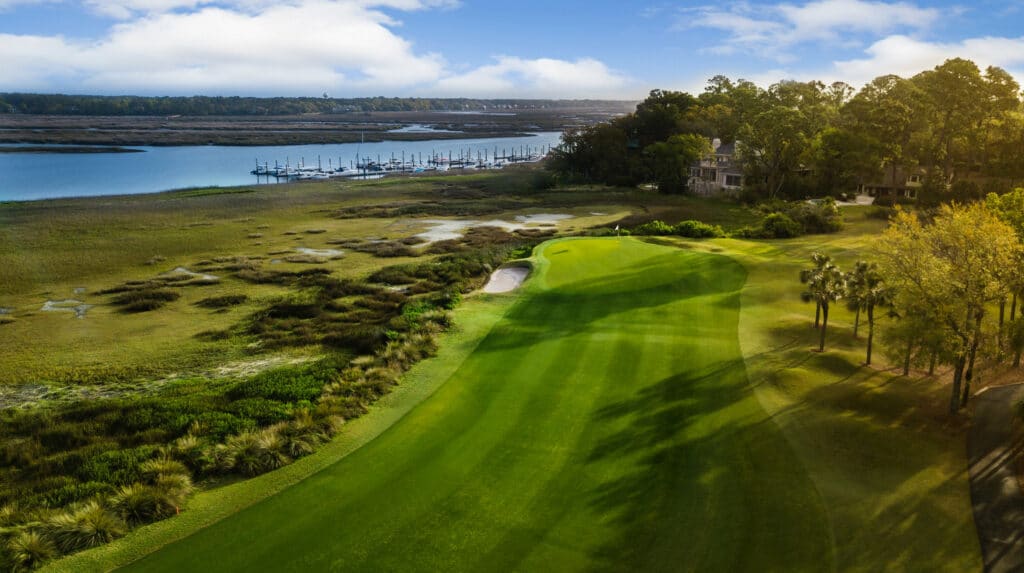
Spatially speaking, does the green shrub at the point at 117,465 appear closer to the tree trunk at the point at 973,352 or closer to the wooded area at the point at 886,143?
the tree trunk at the point at 973,352

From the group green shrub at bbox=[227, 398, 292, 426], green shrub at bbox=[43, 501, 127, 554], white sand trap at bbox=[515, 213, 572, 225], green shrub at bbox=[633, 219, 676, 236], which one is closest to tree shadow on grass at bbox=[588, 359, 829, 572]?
green shrub at bbox=[227, 398, 292, 426]

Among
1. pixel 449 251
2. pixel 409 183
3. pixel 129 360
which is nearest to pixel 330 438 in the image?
pixel 129 360

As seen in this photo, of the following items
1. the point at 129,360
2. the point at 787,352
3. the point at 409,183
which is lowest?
the point at 129,360

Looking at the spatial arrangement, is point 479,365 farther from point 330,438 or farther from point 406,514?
point 406,514

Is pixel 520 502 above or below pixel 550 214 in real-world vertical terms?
below

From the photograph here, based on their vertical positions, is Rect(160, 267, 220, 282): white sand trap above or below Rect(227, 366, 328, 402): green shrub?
above

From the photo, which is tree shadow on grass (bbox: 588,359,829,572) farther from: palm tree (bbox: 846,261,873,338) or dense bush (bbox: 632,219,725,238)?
dense bush (bbox: 632,219,725,238)

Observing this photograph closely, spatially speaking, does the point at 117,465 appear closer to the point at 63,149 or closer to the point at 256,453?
the point at 256,453
